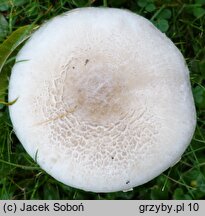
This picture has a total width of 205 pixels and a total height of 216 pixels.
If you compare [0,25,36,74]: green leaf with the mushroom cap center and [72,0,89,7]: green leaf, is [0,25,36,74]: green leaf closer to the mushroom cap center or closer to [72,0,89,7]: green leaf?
[72,0,89,7]: green leaf

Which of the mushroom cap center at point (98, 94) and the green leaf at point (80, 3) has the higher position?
the green leaf at point (80, 3)

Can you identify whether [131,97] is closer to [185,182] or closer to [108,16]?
[108,16]

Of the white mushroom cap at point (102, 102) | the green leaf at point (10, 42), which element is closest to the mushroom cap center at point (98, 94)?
the white mushroom cap at point (102, 102)

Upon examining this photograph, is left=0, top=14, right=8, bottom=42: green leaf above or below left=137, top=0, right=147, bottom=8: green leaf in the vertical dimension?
below

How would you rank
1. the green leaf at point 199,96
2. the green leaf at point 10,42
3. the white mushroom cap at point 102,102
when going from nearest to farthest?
the white mushroom cap at point 102,102, the green leaf at point 10,42, the green leaf at point 199,96

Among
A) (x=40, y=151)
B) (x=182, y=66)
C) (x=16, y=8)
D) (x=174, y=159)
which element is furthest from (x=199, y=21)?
(x=40, y=151)

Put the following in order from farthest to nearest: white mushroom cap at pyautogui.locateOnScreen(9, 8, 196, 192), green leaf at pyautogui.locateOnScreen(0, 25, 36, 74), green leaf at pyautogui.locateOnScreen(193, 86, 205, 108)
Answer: green leaf at pyautogui.locateOnScreen(193, 86, 205, 108)
green leaf at pyautogui.locateOnScreen(0, 25, 36, 74)
white mushroom cap at pyautogui.locateOnScreen(9, 8, 196, 192)

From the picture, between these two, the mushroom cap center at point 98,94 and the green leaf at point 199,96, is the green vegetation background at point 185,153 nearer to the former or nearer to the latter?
the green leaf at point 199,96

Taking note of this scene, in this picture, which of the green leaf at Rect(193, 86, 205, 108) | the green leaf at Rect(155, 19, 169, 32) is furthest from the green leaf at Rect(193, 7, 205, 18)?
the green leaf at Rect(193, 86, 205, 108)
